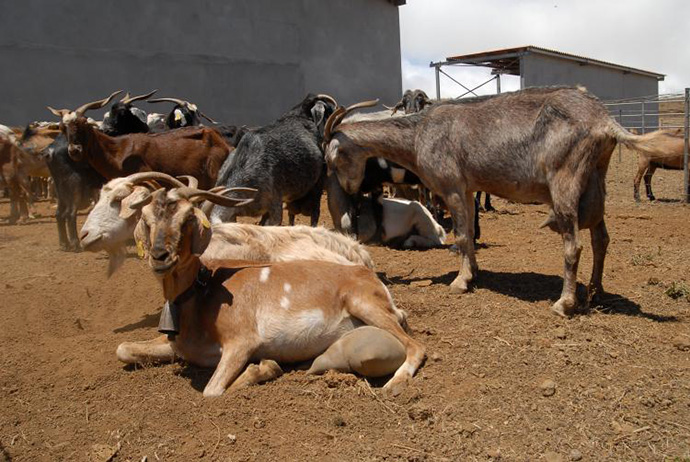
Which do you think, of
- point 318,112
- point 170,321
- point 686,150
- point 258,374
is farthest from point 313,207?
point 686,150

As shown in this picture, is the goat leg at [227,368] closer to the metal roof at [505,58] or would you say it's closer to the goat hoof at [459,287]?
the goat hoof at [459,287]

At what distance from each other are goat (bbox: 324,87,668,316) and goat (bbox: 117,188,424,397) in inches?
77.5

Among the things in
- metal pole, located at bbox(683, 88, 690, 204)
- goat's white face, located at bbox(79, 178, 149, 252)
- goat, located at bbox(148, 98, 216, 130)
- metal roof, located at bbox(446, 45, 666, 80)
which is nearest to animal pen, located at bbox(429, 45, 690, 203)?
metal roof, located at bbox(446, 45, 666, 80)

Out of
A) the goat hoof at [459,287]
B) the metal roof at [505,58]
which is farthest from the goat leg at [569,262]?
the metal roof at [505,58]

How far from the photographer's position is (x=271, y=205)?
7.46m

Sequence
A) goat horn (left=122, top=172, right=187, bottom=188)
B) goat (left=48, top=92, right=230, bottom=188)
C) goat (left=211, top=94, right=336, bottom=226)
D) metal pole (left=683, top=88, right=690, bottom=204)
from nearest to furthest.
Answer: goat horn (left=122, top=172, right=187, bottom=188), goat (left=211, top=94, right=336, bottom=226), goat (left=48, top=92, right=230, bottom=188), metal pole (left=683, top=88, right=690, bottom=204)

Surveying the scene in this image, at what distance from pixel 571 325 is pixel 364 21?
61.6 feet

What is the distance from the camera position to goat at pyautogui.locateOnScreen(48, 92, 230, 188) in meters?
8.70

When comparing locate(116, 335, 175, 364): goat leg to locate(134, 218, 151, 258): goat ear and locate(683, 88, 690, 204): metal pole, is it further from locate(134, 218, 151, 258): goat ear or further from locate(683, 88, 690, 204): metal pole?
locate(683, 88, 690, 204): metal pole

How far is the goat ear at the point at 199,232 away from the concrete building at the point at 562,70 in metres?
16.1

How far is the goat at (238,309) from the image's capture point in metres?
4.20

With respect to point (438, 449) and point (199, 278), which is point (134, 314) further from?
point (438, 449)

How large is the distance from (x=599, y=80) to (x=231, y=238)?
2759 centimetres

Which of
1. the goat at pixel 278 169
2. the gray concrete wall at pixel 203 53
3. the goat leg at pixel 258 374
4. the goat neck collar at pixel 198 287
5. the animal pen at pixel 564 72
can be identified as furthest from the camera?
the animal pen at pixel 564 72
